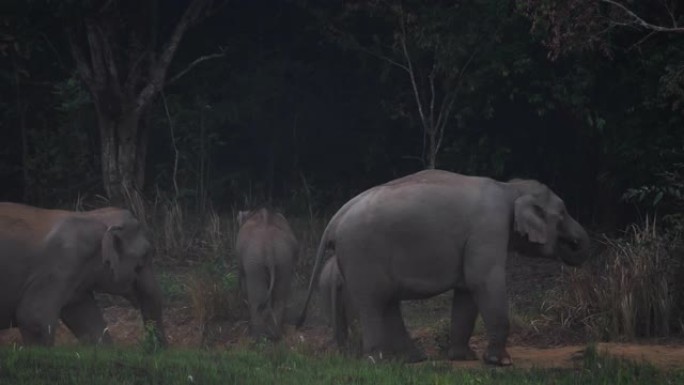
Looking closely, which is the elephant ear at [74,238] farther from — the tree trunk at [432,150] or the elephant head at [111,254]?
the tree trunk at [432,150]

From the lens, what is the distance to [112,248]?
1477 cm

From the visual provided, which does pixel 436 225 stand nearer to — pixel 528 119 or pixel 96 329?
pixel 96 329

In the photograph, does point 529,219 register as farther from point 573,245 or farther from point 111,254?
point 111,254

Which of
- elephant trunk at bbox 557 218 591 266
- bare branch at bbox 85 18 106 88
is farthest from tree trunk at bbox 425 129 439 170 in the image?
elephant trunk at bbox 557 218 591 266

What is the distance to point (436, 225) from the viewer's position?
45.0ft

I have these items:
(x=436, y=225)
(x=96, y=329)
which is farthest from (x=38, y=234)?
(x=436, y=225)

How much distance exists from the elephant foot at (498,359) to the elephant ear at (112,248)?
13.2 feet

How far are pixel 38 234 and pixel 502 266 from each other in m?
4.72

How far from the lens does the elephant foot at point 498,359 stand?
13.4 meters

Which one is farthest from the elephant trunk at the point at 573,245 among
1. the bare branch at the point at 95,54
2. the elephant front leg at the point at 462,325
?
the bare branch at the point at 95,54

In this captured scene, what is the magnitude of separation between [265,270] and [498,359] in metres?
4.15

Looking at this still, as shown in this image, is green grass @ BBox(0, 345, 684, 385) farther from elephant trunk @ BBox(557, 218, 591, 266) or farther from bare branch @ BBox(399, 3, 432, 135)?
bare branch @ BBox(399, 3, 432, 135)

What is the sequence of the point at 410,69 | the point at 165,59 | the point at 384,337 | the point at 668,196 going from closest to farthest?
the point at 384,337
the point at 668,196
the point at 410,69
the point at 165,59

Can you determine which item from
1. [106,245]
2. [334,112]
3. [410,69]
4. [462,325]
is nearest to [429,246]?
[462,325]
